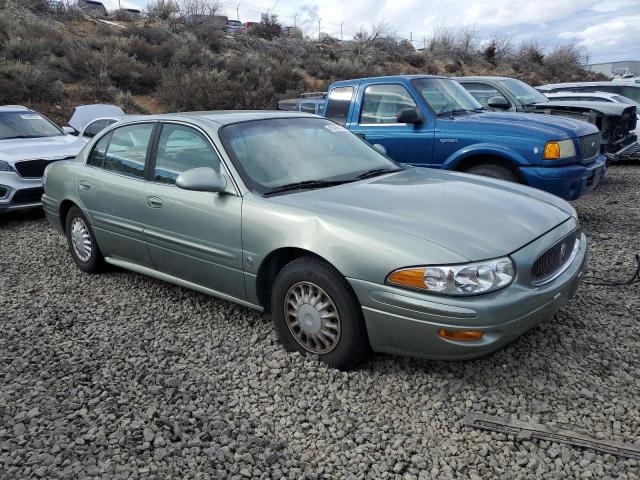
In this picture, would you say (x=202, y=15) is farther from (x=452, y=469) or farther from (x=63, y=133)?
(x=452, y=469)

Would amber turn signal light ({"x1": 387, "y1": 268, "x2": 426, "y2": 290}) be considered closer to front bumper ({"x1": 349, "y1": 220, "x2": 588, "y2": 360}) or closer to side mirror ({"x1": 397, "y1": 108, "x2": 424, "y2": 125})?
front bumper ({"x1": 349, "y1": 220, "x2": 588, "y2": 360})

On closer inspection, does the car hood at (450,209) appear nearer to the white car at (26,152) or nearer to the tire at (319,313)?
the tire at (319,313)

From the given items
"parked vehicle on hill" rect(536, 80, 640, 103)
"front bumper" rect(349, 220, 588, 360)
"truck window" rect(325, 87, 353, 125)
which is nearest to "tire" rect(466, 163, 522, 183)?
"truck window" rect(325, 87, 353, 125)

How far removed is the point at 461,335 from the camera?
9.27ft

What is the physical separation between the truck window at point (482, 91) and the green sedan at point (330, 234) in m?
5.55

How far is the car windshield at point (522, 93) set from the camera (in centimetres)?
929

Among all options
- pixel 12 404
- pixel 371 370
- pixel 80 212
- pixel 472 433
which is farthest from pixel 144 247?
pixel 472 433

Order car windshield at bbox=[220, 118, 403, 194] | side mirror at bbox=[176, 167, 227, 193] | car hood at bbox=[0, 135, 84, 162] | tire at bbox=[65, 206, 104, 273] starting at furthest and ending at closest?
1. car hood at bbox=[0, 135, 84, 162]
2. tire at bbox=[65, 206, 104, 273]
3. car windshield at bbox=[220, 118, 403, 194]
4. side mirror at bbox=[176, 167, 227, 193]

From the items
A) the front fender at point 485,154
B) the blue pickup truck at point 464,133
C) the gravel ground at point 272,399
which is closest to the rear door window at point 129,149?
the gravel ground at point 272,399

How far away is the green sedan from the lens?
2.86 m

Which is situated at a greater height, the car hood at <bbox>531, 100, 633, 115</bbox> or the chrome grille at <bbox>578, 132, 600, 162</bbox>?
the car hood at <bbox>531, 100, 633, 115</bbox>

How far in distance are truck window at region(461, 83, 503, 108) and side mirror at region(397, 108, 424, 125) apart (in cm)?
341

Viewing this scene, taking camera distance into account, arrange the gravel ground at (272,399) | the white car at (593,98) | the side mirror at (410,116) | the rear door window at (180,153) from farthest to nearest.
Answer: the white car at (593,98) → the side mirror at (410,116) → the rear door window at (180,153) → the gravel ground at (272,399)

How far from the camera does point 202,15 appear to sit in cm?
2839
